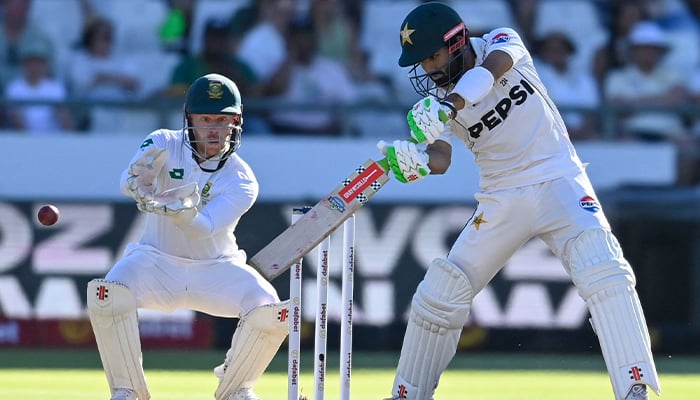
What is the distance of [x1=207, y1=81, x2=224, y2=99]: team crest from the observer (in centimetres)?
559

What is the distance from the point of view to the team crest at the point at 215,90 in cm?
559

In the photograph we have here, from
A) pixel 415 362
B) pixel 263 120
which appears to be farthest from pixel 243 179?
pixel 263 120

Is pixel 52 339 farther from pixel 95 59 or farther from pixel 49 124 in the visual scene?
pixel 95 59

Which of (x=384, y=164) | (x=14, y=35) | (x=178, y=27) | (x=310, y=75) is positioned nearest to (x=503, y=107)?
(x=384, y=164)

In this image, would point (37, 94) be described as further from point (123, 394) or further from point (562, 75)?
point (123, 394)

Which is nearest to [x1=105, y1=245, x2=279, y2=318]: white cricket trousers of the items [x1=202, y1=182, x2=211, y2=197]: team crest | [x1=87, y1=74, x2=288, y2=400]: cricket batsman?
[x1=87, y1=74, x2=288, y2=400]: cricket batsman

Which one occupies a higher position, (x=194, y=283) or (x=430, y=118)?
(x=430, y=118)

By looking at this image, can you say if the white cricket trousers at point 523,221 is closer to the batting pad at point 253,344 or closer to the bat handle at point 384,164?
the bat handle at point 384,164

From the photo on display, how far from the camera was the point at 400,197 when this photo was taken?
980 cm

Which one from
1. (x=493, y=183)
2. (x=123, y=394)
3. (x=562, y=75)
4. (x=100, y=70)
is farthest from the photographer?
(x=562, y=75)

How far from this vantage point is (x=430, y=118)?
496cm

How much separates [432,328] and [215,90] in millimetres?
1335

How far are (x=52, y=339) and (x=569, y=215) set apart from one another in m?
4.81

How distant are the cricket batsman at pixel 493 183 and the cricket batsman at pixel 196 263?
0.62 meters
